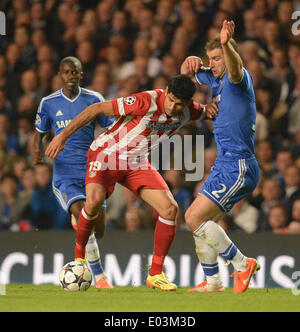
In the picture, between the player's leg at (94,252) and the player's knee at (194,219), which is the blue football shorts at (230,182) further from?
the player's leg at (94,252)

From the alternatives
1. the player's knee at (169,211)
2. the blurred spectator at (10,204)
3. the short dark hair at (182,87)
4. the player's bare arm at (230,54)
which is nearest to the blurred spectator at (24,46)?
the blurred spectator at (10,204)

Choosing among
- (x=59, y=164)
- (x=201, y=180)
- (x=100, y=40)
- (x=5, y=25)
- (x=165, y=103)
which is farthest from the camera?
(x=5, y=25)

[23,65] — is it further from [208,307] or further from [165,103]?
[208,307]

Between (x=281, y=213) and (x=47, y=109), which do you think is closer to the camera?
(x=47, y=109)

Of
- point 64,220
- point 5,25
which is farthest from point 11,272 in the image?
point 5,25

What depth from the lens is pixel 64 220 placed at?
9164mm

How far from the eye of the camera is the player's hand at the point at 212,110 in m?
6.41

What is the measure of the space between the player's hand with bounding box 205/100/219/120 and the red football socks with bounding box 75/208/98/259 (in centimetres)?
134

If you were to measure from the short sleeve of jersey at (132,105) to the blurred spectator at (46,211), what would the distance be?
9.45 ft

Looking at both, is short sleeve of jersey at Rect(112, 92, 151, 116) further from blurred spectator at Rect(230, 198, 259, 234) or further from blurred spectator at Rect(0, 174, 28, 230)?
blurred spectator at Rect(0, 174, 28, 230)

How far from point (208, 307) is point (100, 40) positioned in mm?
6620

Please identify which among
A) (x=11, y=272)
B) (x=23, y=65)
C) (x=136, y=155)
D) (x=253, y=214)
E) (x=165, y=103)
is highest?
(x=23, y=65)

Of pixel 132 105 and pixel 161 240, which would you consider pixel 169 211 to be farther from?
pixel 132 105

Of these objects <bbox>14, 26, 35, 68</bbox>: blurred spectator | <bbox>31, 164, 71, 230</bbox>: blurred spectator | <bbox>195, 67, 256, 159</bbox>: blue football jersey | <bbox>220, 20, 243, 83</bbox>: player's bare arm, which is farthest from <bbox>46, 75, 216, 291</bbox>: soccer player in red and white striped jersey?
<bbox>14, 26, 35, 68</bbox>: blurred spectator
